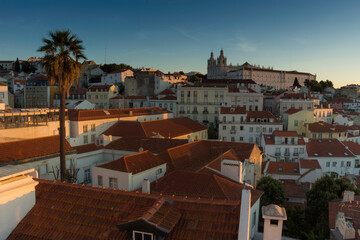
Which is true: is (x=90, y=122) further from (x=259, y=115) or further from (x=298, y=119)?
(x=298, y=119)

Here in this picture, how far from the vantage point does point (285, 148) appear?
45.7 meters

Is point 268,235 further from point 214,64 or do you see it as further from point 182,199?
point 214,64

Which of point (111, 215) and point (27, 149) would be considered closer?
point (111, 215)

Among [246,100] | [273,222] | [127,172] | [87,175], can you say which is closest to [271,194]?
[127,172]

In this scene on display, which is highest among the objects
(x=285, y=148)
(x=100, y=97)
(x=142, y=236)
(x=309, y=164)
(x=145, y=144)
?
(x=100, y=97)

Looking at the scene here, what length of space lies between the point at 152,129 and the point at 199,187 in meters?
25.1

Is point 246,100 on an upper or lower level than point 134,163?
upper

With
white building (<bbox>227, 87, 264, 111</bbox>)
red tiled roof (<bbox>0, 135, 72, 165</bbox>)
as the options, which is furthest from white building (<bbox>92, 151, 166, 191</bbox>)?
white building (<bbox>227, 87, 264, 111</bbox>)

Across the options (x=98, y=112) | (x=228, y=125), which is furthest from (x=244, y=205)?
(x=228, y=125)

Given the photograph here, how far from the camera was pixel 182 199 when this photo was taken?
7.60 meters

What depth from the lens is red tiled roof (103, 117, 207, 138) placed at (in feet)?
126

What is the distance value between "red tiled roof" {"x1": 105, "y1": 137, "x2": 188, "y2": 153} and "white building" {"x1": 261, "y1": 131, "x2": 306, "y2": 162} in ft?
69.6

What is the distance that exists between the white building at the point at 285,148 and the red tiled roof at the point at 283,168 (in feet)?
21.2

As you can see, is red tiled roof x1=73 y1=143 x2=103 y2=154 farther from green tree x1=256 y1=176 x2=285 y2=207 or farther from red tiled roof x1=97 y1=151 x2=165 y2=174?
green tree x1=256 y1=176 x2=285 y2=207
